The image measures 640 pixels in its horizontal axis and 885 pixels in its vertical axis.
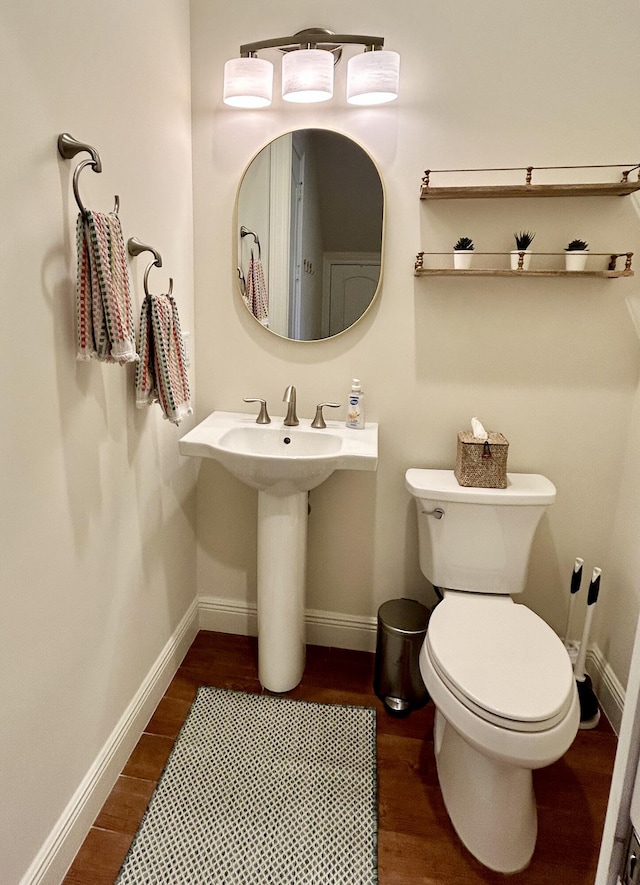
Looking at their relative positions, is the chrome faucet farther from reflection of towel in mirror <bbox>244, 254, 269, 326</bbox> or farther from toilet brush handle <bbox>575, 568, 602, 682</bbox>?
toilet brush handle <bbox>575, 568, 602, 682</bbox>

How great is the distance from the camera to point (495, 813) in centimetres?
140

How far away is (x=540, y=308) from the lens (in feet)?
5.97

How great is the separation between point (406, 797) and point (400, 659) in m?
0.42

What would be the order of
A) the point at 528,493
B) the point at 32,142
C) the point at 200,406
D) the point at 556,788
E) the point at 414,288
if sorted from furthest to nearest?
the point at 200,406
the point at 414,288
the point at 528,493
the point at 556,788
the point at 32,142

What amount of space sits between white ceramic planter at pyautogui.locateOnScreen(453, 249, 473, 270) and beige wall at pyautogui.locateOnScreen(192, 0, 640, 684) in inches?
4.4

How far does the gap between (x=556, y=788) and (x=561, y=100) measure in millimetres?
2100

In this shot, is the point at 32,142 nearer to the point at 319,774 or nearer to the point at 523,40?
the point at 523,40

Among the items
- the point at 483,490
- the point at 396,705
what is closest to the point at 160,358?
the point at 483,490

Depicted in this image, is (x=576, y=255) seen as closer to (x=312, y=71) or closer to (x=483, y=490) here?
(x=483, y=490)

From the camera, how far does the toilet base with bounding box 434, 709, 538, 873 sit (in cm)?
139

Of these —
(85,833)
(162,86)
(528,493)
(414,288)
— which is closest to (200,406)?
(414,288)

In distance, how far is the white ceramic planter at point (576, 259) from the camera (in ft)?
5.51

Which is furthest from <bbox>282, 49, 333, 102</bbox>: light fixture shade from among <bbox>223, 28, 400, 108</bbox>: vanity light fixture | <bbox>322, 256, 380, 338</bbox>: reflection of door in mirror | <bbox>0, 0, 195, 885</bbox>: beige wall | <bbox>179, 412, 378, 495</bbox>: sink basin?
<bbox>179, 412, 378, 495</bbox>: sink basin

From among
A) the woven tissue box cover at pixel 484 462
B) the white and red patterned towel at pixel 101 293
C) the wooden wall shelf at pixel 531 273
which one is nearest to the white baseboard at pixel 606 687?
the woven tissue box cover at pixel 484 462
